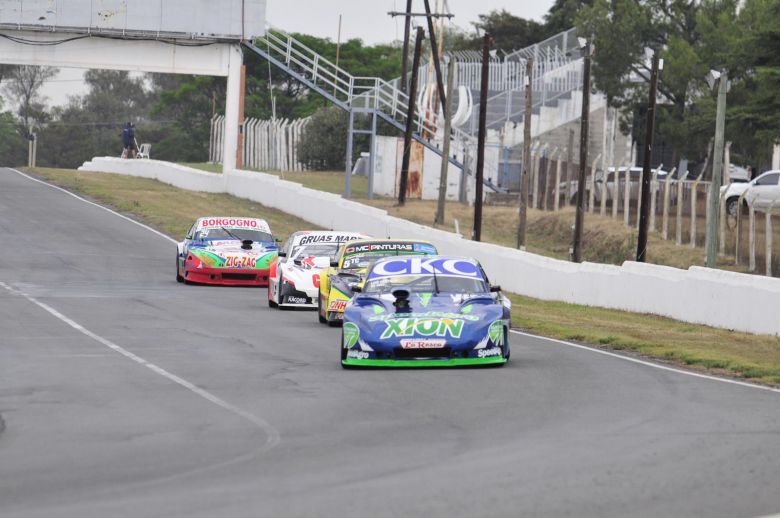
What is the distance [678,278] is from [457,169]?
38.4 m

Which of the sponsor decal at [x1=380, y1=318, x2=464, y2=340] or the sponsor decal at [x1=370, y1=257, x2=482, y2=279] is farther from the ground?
the sponsor decal at [x1=370, y1=257, x2=482, y2=279]

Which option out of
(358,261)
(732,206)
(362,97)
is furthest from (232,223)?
(362,97)

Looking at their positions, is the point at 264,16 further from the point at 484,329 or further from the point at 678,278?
the point at 484,329

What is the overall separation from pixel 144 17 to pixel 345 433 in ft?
159

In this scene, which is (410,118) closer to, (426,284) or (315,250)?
(315,250)

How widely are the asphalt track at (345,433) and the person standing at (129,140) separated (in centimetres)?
5450

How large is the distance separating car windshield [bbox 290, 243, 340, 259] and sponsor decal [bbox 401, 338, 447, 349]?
10.1 meters

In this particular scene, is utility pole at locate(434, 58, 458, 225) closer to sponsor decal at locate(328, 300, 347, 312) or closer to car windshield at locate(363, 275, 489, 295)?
sponsor decal at locate(328, 300, 347, 312)

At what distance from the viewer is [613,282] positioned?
97.1 ft

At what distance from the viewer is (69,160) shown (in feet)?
438

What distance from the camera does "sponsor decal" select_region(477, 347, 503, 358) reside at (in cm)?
1642

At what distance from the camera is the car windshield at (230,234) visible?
104 ft

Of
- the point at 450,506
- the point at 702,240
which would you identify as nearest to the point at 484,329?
the point at 450,506

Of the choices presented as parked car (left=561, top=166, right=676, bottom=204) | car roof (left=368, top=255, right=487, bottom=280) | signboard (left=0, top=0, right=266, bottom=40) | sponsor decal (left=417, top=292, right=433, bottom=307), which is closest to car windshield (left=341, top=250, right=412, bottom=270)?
car roof (left=368, top=255, right=487, bottom=280)
